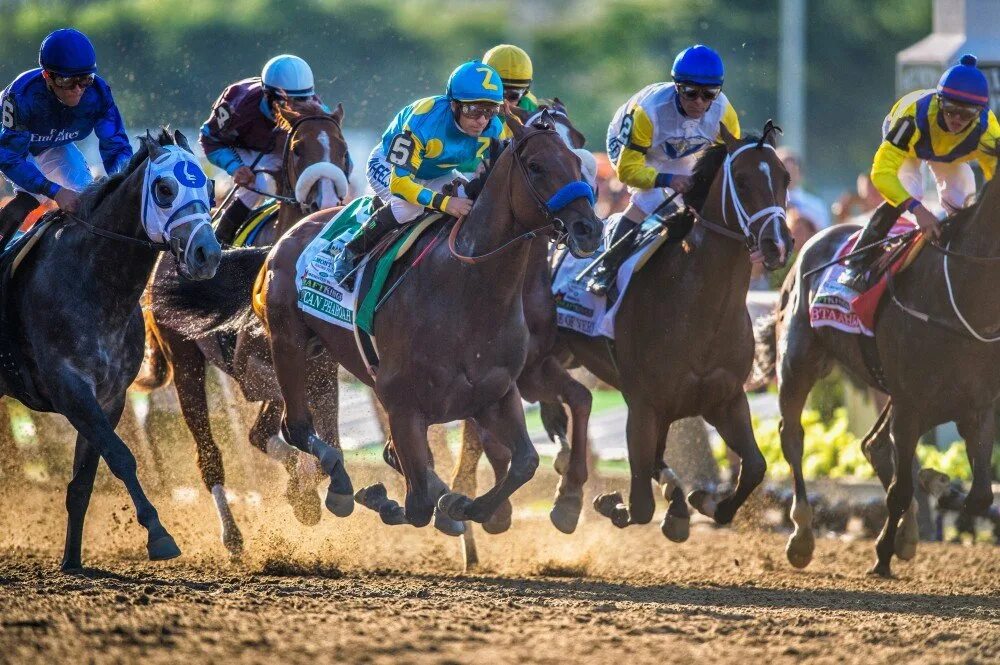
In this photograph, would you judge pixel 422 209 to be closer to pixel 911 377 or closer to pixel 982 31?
pixel 911 377

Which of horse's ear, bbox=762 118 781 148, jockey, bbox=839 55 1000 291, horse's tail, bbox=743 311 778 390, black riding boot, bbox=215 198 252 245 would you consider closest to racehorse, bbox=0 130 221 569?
black riding boot, bbox=215 198 252 245

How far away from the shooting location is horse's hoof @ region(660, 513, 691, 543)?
26.0 feet

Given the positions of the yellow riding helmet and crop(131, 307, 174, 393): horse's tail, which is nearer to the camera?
the yellow riding helmet

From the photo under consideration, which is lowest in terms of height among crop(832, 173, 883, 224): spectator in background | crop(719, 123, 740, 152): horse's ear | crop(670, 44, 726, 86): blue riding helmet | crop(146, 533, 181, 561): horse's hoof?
crop(146, 533, 181, 561): horse's hoof

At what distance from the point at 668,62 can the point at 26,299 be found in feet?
82.4

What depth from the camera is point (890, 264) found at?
7.96m

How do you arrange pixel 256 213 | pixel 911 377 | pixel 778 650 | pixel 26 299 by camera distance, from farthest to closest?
pixel 256 213
pixel 911 377
pixel 26 299
pixel 778 650

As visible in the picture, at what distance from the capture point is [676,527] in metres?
7.94

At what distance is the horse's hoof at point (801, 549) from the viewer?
331 inches

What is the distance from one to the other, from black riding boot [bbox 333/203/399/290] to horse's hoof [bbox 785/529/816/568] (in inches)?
111

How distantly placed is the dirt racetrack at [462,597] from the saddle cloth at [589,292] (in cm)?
125

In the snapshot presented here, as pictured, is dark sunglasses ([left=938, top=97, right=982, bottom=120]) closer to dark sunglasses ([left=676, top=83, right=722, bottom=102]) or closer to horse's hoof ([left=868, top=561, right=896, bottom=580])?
dark sunglasses ([left=676, top=83, right=722, bottom=102])

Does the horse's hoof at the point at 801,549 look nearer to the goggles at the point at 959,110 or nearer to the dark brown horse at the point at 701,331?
the dark brown horse at the point at 701,331

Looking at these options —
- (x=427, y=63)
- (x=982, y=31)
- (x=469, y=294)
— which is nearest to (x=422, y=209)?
(x=469, y=294)
